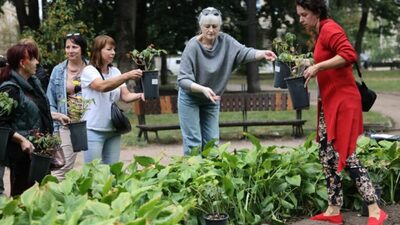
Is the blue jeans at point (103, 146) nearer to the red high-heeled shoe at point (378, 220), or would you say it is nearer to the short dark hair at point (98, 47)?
the short dark hair at point (98, 47)

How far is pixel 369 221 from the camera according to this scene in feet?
13.3

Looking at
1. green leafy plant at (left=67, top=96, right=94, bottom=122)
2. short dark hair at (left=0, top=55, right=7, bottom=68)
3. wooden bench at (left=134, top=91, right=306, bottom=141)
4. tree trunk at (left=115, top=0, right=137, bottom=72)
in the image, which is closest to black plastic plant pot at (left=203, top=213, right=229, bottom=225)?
green leafy plant at (left=67, top=96, right=94, bottom=122)

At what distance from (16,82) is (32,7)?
1631 centimetres

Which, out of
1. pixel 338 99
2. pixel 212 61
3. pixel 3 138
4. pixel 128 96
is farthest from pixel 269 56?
pixel 3 138

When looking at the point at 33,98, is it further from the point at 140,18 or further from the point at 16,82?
the point at 140,18

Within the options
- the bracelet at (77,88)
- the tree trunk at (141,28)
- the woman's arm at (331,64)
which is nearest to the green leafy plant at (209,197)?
the woman's arm at (331,64)

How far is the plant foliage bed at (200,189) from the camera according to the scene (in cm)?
312

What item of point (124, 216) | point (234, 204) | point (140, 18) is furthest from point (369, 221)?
point (140, 18)

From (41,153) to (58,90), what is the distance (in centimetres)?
91

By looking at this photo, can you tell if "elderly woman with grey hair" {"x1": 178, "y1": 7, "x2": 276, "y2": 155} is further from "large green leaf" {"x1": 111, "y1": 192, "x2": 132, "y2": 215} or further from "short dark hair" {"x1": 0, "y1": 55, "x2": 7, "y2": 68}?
"large green leaf" {"x1": 111, "y1": 192, "x2": 132, "y2": 215}

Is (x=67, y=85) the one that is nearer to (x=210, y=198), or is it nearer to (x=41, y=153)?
(x=41, y=153)

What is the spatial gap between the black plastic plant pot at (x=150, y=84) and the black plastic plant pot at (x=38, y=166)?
1.11m

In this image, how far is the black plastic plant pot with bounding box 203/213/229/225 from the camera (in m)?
3.68

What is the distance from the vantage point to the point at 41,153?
13.9ft
